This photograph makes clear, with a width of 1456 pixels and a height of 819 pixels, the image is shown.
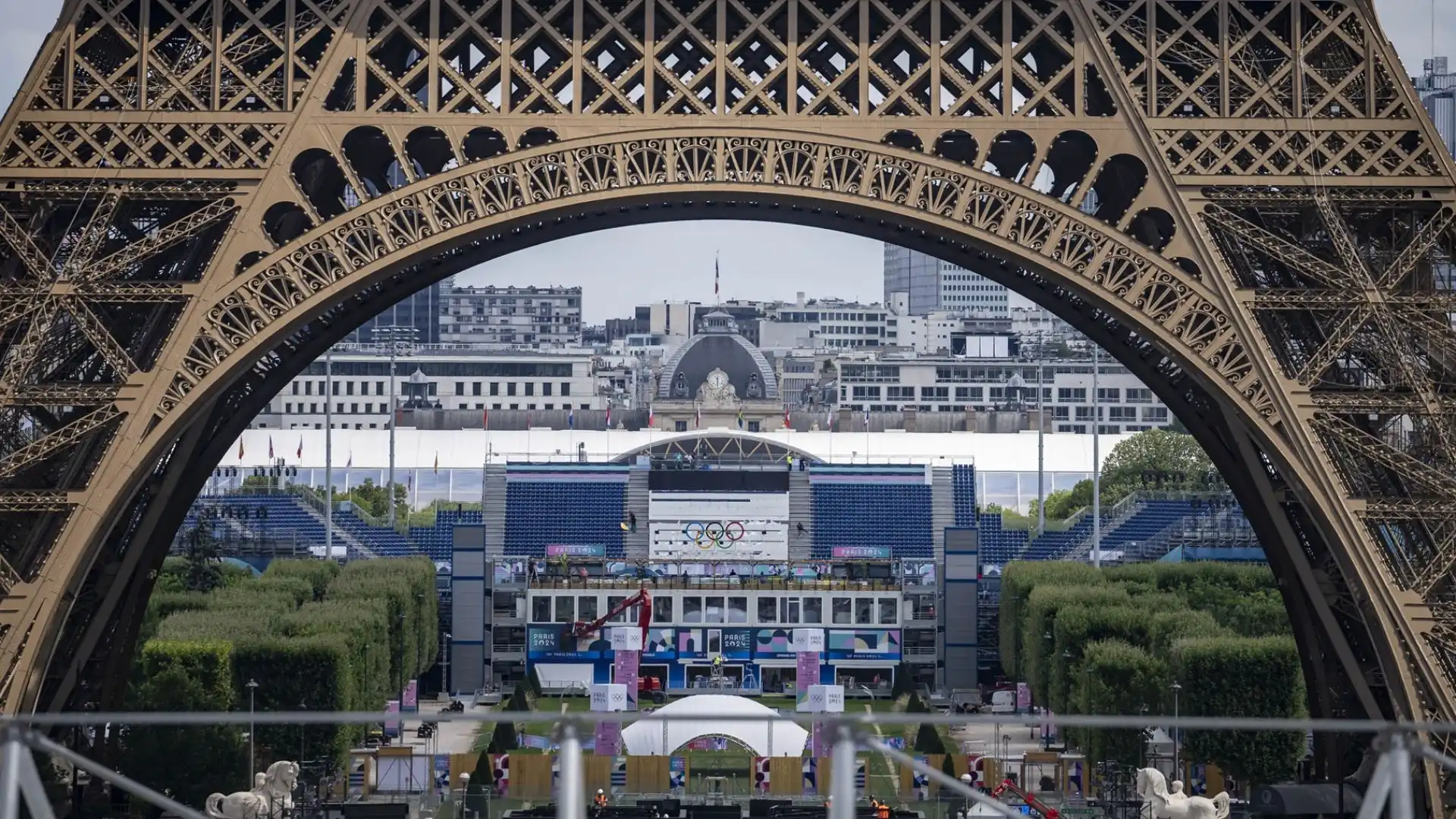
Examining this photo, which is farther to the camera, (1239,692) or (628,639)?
(628,639)

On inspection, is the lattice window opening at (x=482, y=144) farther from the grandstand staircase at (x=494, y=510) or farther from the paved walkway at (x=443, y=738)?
the grandstand staircase at (x=494, y=510)

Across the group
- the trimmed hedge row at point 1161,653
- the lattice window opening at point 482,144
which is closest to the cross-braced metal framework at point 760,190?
the lattice window opening at point 482,144

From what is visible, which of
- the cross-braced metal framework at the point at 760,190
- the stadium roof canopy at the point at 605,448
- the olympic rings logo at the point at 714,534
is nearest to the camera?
the cross-braced metal framework at the point at 760,190

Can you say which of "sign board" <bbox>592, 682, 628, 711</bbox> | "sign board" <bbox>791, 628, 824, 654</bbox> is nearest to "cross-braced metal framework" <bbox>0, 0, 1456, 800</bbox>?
"sign board" <bbox>592, 682, 628, 711</bbox>

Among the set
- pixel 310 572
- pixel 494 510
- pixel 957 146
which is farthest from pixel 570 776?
pixel 494 510

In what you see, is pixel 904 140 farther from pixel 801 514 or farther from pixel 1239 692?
pixel 801 514
